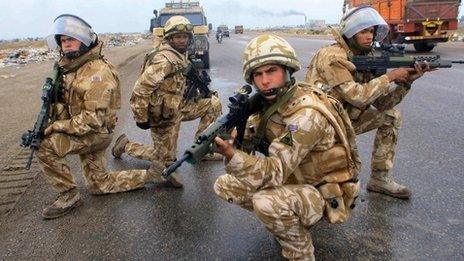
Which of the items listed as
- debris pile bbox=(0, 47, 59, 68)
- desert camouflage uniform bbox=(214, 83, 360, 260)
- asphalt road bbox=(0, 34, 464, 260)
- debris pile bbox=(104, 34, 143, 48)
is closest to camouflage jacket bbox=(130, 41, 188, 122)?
asphalt road bbox=(0, 34, 464, 260)

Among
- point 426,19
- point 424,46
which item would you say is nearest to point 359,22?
point 426,19

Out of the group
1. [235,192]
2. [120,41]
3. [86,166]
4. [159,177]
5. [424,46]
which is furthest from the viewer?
[120,41]

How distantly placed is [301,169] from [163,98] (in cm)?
217

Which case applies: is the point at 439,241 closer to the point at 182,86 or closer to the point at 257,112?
→ the point at 257,112

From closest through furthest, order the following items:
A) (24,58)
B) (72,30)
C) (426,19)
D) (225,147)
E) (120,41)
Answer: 1. (225,147)
2. (72,30)
3. (426,19)
4. (24,58)
5. (120,41)

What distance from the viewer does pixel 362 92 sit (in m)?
3.43

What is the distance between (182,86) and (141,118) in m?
0.60

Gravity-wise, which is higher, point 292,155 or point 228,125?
point 228,125

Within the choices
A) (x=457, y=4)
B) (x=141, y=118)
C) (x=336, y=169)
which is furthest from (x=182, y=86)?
(x=457, y=4)

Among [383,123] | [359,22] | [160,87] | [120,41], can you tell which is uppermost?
[120,41]

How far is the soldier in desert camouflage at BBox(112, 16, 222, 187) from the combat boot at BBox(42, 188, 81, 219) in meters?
0.79

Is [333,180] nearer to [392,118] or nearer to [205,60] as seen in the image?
[392,118]

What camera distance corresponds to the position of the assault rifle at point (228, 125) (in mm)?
2396

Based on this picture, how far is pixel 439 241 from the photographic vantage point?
3.09 m
